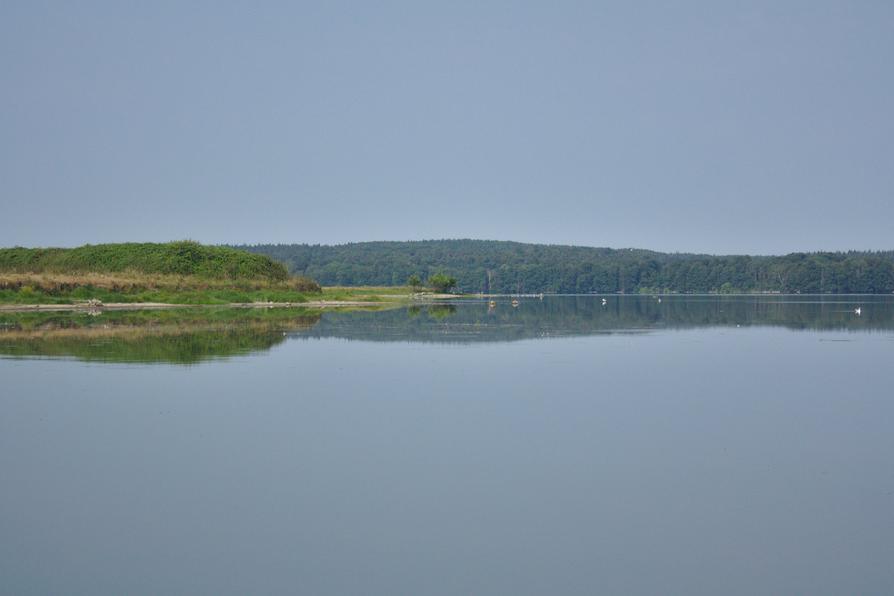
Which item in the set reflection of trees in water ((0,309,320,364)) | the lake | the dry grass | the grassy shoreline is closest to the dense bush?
the dry grass

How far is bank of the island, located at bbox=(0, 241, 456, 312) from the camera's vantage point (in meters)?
61.2

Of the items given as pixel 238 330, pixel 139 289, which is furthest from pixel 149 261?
pixel 238 330

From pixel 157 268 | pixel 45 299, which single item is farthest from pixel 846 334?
pixel 157 268

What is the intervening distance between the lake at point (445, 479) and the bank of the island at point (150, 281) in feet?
134

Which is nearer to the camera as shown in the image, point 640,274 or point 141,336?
point 141,336

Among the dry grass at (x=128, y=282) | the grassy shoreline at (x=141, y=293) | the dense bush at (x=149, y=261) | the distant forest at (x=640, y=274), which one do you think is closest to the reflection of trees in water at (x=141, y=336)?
the grassy shoreline at (x=141, y=293)

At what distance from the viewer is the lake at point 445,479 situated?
8016 millimetres

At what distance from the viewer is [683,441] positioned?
1336 centimetres

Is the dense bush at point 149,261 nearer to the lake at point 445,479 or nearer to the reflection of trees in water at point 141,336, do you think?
the reflection of trees in water at point 141,336

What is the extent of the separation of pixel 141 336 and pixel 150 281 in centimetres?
4175

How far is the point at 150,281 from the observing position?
239 feet

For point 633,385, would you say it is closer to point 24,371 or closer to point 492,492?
point 492,492

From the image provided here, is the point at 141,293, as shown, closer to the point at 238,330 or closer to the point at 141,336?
the point at 238,330

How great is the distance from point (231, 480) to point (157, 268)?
75239mm
